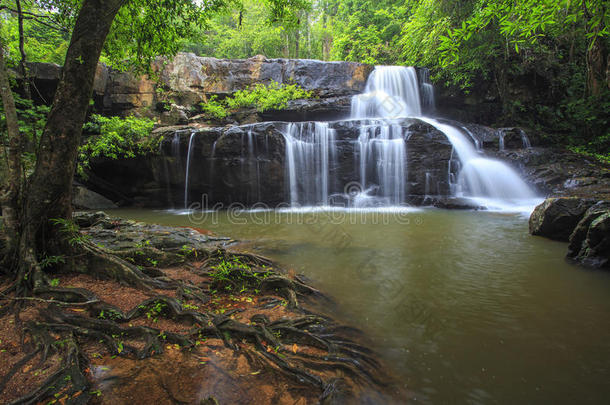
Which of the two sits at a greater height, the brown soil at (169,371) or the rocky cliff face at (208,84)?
the rocky cliff face at (208,84)

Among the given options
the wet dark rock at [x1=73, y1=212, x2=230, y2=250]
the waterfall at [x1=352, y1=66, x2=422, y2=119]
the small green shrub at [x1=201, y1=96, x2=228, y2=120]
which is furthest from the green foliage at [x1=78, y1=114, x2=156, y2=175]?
the waterfall at [x1=352, y1=66, x2=422, y2=119]

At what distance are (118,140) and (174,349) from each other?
42.0ft

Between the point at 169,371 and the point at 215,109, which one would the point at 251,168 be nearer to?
the point at 215,109

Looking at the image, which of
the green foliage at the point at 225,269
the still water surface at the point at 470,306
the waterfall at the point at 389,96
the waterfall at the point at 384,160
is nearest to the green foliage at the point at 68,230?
the green foliage at the point at 225,269

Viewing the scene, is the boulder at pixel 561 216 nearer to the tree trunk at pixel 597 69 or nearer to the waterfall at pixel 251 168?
the waterfall at pixel 251 168

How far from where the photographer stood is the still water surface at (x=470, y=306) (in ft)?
7.22

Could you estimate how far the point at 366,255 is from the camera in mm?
5566

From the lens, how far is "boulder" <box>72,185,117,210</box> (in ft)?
40.8

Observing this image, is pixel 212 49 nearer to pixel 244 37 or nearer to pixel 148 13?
pixel 244 37

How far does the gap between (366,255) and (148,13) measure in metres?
6.33

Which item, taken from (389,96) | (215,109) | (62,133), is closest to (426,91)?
(389,96)

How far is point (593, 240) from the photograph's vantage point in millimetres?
4539

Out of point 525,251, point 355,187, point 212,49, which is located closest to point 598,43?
point 355,187

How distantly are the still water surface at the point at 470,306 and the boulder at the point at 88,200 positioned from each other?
32.9 feet
